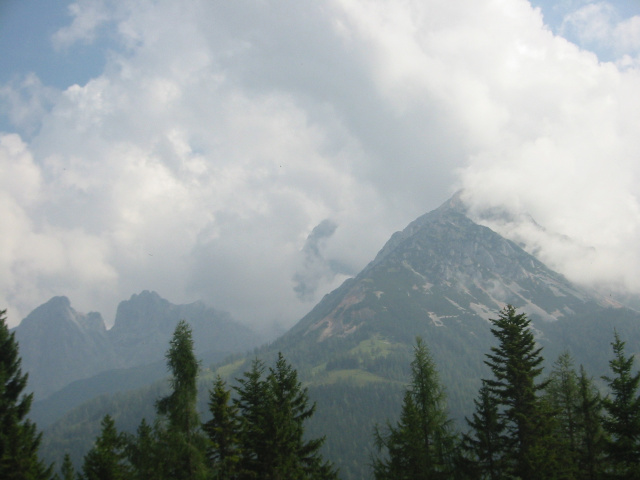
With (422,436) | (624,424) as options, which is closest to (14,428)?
(422,436)

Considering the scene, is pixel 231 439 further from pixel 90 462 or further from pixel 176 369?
pixel 90 462

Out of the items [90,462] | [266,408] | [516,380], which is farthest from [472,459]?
[90,462]

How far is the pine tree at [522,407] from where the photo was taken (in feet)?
97.9

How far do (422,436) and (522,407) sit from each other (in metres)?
7.49

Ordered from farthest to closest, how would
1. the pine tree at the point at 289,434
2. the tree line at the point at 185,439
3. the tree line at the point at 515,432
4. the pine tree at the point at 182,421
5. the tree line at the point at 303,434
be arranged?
the pine tree at the point at 289,434
the tree line at the point at 515,432
the tree line at the point at 303,434
the tree line at the point at 185,439
the pine tree at the point at 182,421

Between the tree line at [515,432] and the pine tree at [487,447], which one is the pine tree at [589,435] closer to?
the tree line at [515,432]

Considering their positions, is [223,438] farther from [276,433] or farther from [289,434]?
[289,434]

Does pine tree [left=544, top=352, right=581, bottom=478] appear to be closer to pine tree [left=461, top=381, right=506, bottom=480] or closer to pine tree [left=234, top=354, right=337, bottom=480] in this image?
pine tree [left=461, top=381, right=506, bottom=480]

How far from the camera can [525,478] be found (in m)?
30.2

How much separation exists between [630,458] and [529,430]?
620 centimetres

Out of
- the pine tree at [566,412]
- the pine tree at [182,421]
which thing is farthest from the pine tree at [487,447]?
the pine tree at [182,421]

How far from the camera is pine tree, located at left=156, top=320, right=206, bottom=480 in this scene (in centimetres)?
2856

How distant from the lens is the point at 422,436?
32.9 metres

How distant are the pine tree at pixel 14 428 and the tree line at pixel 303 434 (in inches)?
2.8
